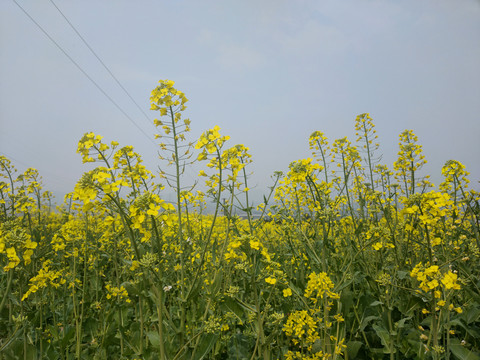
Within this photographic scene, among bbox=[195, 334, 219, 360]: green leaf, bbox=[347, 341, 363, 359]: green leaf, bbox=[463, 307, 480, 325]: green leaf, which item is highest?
bbox=[195, 334, 219, 360]: green leaf

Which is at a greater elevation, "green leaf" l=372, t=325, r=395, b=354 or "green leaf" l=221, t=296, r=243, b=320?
"green leaf" l=221, t=296, r=243, b=320

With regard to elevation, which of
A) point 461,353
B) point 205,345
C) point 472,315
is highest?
point 205,345

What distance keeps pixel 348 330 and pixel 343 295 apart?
408mm

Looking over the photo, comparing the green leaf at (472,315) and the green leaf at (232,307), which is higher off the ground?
the green leaf at (232,307)

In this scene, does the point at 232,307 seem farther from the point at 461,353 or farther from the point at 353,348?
the point at 461,353

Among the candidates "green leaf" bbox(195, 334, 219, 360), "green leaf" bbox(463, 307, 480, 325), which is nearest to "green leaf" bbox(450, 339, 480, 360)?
"green leaf" bbox(463, 307, 480, 325)

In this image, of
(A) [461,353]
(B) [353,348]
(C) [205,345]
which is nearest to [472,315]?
Answer: (A) [461,353]

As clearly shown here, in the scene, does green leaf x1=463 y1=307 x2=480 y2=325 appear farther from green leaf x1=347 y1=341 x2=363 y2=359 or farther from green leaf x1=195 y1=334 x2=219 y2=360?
green leaf x1=195 y1=334 x2=219 y2=360

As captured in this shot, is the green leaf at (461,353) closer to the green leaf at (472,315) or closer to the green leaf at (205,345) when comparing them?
the green leaf at (472,315)

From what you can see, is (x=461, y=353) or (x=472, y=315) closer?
(x=461, y=353)

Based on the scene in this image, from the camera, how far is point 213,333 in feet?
5.89

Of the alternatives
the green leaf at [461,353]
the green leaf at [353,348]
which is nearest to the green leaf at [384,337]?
the green leaf at [353,348]

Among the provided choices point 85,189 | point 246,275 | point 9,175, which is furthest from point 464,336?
point 9,175

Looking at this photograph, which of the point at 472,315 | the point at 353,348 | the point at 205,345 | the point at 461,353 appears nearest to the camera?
the point at 205,345
